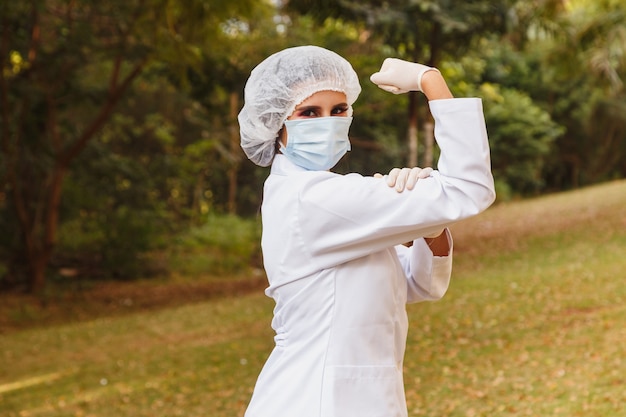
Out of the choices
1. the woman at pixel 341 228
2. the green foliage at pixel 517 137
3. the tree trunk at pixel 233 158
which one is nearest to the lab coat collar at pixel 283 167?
the woman at pixel 341 228

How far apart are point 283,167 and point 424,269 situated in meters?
0.50

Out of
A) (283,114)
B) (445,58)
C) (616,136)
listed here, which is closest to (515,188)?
(616,136)

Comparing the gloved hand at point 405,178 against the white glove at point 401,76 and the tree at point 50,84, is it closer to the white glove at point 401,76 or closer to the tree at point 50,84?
the white glove at point 401,76

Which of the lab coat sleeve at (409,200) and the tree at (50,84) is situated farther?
the tree at (50,84)

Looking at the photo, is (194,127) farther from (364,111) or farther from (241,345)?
(241,345)

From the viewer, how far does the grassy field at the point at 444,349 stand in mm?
6848

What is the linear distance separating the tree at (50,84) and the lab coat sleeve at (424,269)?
10378 millimetres

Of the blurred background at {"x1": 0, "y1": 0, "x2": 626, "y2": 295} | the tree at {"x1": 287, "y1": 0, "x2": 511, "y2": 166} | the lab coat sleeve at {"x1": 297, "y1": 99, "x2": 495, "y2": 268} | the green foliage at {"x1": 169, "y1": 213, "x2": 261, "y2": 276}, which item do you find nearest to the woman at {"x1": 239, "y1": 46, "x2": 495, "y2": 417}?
the lab coat sleeve at {"x1": 297, "y1": 99, "x2": 495, "y2": 268}

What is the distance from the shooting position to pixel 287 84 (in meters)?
2.40

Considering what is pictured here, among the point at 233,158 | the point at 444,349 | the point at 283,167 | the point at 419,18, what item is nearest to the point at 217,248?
the point at 233,158

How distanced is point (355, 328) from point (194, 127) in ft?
73.7

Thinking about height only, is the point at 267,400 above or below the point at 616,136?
above

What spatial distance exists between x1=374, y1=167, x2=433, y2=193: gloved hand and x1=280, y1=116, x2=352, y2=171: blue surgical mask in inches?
10.4

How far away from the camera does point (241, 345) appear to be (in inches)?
404
